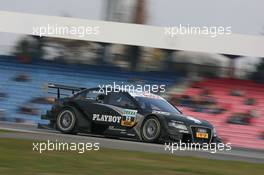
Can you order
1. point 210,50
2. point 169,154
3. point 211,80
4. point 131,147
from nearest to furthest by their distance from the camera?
point 169,154, point 131,147, point 210,50, point 211,80

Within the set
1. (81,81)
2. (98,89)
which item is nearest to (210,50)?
(81,81)

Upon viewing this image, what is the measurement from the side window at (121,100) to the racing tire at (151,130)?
70cm

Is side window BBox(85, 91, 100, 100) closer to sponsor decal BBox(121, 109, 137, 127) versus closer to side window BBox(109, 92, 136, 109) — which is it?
side window BBox(109, 92, 136, 109)

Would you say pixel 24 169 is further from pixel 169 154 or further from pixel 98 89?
pixel 98 89

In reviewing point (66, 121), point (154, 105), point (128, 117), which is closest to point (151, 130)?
point (128, 117)

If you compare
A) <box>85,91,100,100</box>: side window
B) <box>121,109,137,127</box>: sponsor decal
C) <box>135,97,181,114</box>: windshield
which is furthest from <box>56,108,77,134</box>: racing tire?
<box>135,97,181,114</box>: windshield

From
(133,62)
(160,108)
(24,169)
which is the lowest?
(24,169)

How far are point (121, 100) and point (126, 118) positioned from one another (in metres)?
0.59

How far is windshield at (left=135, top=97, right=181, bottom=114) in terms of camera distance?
1510 cm

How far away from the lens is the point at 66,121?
52.1ft

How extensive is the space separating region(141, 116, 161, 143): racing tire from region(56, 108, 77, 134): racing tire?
6.45 ft

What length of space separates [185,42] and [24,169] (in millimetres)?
14897

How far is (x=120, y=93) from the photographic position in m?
15.6

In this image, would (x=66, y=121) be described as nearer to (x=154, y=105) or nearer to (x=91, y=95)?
(x=91, y=95)
